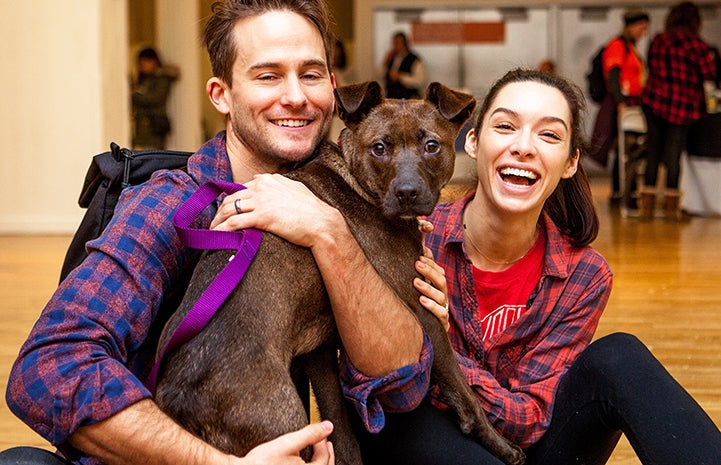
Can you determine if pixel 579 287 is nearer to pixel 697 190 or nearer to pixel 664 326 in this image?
pixel 664 326

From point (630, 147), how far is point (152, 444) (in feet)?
29.3

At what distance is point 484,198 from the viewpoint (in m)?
2.58

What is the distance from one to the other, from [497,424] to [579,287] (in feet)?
1.33

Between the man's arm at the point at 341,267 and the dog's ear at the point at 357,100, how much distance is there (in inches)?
14.5

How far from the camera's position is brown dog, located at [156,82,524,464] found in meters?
1.84

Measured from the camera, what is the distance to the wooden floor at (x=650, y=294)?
13.1 feet

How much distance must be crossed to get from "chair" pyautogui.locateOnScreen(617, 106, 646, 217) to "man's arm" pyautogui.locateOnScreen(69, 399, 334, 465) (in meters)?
8.42

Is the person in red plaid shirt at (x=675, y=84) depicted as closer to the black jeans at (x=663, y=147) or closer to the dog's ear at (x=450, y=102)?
the black jeans at (x=663, y=147)

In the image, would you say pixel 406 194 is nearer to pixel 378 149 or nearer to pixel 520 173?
pixel 378 149

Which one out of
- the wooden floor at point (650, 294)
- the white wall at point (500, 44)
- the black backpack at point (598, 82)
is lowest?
the wooden floor at point (650, 294)

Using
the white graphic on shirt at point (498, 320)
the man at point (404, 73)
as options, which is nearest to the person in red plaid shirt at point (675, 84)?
the man at point (404, 73)

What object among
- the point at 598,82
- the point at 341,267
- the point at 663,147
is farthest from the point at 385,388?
the point at 598,82

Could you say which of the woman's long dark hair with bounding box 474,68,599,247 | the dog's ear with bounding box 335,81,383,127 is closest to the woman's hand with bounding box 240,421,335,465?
the dog's ear with bounding box 335,81,383,127

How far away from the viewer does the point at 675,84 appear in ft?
29.8
